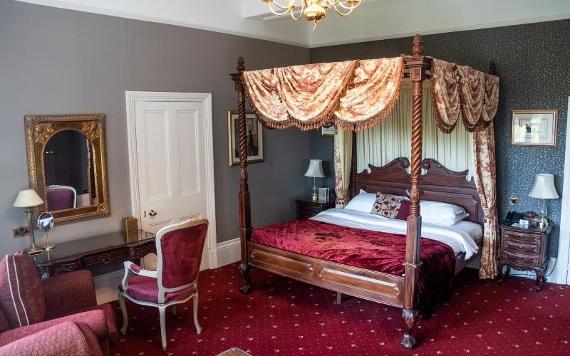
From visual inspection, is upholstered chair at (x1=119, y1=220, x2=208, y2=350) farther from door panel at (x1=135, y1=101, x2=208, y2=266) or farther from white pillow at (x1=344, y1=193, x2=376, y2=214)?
white pillow at (x1=344, y1=193, x2=376, y2=214)

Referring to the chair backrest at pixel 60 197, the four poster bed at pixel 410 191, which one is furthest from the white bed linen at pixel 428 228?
the chair backrest at pixel 60 197

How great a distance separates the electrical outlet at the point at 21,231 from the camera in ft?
13.7

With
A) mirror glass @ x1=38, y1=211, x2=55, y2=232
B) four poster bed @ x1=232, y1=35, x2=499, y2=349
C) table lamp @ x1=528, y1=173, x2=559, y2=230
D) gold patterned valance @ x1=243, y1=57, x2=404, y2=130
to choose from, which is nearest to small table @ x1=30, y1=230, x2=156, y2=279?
mirror glass @ x1=38, y1=211, x2=55, y2=232

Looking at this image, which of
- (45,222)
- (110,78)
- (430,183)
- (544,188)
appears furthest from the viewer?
(430,183)

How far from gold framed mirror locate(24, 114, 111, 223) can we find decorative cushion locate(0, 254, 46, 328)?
4.43 feet

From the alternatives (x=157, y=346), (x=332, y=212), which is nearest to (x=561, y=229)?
(x=332, y=212)

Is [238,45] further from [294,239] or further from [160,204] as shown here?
[294,239]

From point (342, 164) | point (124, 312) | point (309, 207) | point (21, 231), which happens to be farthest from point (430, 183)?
point (21, 231)

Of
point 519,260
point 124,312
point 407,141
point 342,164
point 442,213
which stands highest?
point 407,141

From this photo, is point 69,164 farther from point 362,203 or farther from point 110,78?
point 362,203

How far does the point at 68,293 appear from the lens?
3.61m

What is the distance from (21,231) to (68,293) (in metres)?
0.98

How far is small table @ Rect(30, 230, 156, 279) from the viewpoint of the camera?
12.9 ft

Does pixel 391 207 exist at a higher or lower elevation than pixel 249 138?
lower
